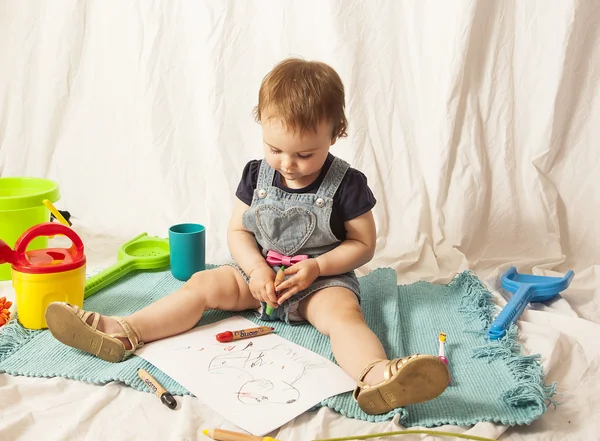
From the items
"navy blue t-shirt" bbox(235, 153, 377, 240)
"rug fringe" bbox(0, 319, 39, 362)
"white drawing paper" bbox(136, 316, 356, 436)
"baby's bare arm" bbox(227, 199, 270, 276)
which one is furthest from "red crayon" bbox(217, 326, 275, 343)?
"rug fringe" bbox(0, 319, 39, 362)

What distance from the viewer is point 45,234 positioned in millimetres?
1250

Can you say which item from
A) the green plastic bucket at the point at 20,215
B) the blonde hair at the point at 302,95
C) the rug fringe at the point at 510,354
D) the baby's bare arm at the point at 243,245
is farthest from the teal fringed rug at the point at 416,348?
the blonde hair at the point at 302,95

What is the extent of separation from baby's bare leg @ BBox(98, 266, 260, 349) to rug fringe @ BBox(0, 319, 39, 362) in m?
0.16

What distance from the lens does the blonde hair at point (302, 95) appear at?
117 cm

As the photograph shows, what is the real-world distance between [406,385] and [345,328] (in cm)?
22

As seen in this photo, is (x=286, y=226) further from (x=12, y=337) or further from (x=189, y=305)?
(x=12, y=337)

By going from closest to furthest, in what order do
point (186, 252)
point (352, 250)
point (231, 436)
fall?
point (231, 436), point (352, 250), point (186, 252)

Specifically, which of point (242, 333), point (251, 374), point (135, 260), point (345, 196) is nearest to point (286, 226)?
point (345, 196)

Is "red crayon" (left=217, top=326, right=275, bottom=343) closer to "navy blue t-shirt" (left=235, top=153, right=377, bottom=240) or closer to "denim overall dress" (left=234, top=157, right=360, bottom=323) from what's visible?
"denim overall dress" (left=234, top=157, right=360, bottom=323)

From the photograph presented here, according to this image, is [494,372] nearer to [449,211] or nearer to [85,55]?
[449,211]

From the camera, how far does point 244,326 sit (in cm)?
127

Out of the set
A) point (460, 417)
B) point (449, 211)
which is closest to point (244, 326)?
point (460, 417)

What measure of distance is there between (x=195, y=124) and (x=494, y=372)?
1.13 meters

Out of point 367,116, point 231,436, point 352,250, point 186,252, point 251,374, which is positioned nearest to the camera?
point 231,436
